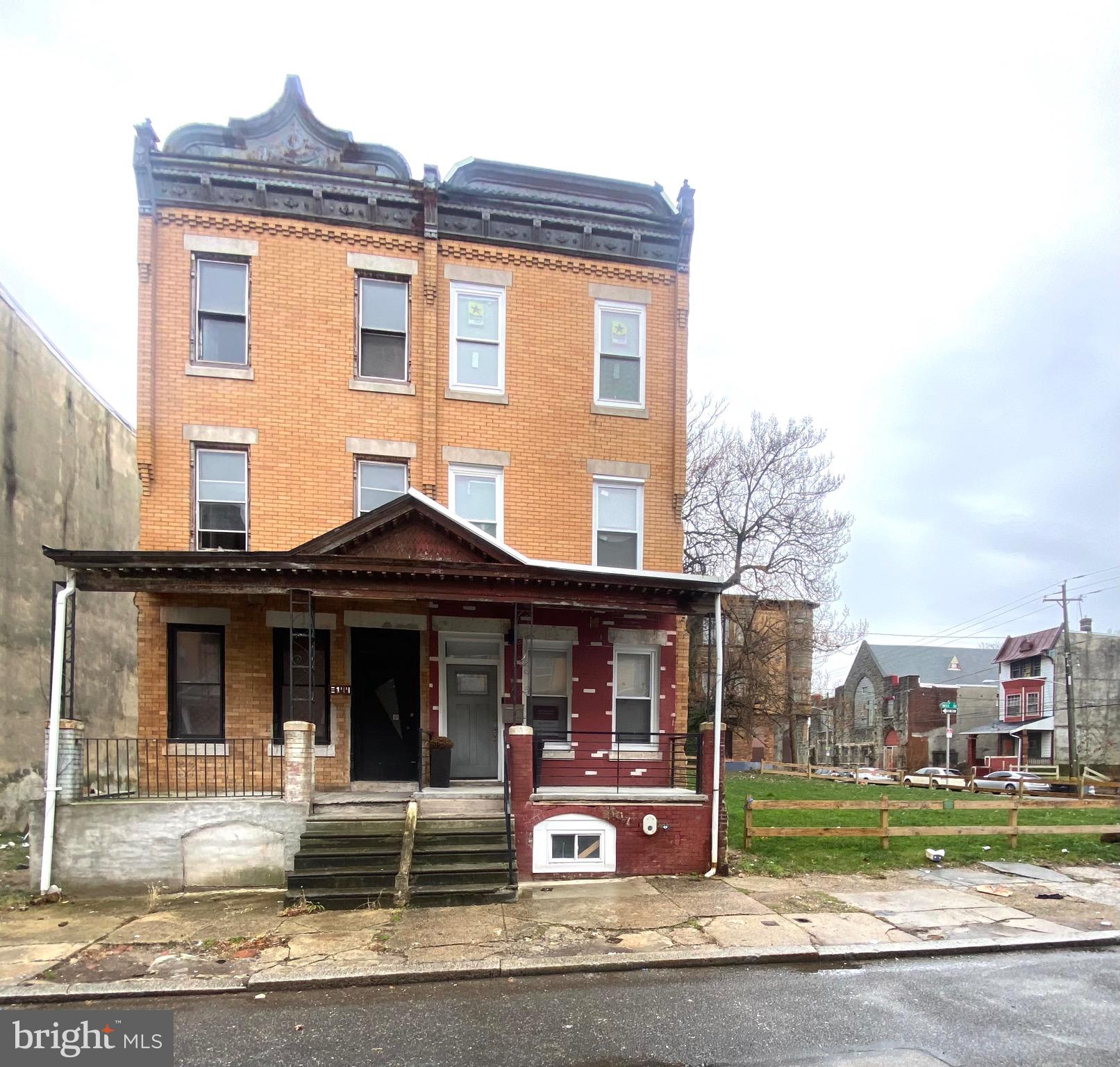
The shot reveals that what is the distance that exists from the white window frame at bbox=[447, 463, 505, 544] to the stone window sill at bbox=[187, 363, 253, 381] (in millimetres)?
3610

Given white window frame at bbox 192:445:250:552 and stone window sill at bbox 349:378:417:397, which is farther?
stone window sill at bbox 349:378:417:397

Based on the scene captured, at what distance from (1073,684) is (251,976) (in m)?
50.4

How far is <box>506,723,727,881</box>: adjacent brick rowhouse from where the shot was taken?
9328mm

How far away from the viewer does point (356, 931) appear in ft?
23.4

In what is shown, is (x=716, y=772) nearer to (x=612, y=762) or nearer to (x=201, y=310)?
(x=612, y=762)

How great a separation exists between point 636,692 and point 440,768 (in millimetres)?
3631

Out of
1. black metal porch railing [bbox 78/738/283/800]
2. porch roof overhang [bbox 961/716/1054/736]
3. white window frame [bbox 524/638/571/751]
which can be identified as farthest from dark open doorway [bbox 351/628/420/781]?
porch roof overhang [bbox 961/716/1054/736]

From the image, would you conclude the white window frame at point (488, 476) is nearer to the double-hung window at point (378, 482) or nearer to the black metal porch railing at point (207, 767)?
the double-hung window at point (378, 482)

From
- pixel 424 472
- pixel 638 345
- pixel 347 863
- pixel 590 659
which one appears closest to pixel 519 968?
pixel 347 863

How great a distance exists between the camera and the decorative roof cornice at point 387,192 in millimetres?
11383

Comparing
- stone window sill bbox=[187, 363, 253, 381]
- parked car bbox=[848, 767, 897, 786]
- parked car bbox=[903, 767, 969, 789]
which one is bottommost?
parked car bbox=[848, 767, 897, 786]

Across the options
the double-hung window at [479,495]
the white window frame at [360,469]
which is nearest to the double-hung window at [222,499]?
the white window frame at [360,469]

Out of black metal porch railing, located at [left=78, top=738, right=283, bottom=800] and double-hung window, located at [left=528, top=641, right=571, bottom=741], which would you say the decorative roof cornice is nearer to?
double-hung window, located at [left=528, top=641, right=571, bottom=741]

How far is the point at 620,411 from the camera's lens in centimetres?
1271
